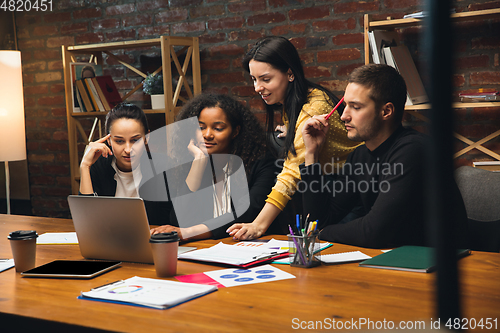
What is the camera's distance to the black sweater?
131 centimetres

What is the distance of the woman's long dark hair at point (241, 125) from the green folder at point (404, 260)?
0.75m

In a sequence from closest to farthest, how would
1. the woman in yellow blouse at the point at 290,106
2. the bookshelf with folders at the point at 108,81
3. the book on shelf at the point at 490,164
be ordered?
the woman in yellow blouse at the point at 290,106, the book on shelf at the point at 490,164, the bookshelf with folders at the point at 108,81

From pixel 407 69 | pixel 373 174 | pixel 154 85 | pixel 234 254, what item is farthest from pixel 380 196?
pixel 154 85

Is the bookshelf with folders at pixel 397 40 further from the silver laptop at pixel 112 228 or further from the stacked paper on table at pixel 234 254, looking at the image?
the silver laptop at pixel 112 228

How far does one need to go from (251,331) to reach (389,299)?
0.97 feet

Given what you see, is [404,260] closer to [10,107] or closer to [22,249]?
[22,249]

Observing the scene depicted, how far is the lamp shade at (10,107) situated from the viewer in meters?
2.81

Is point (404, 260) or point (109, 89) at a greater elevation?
point (109, 89)

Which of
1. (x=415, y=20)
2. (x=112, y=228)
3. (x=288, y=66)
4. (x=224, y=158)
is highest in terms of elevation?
(x=415, y=20)

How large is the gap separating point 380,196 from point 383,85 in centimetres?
42

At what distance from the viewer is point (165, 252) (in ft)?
3.47

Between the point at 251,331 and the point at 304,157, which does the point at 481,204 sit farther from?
the point at 251,331

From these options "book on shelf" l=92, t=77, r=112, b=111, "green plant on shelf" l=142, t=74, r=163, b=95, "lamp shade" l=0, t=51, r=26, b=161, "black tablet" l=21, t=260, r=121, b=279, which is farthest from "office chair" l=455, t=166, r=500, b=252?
"lamp shade" l=0, t=51, r=26, b=161

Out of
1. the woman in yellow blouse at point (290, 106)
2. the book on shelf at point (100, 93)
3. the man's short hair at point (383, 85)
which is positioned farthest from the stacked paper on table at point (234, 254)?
the book on shelf at point (100, 93)
